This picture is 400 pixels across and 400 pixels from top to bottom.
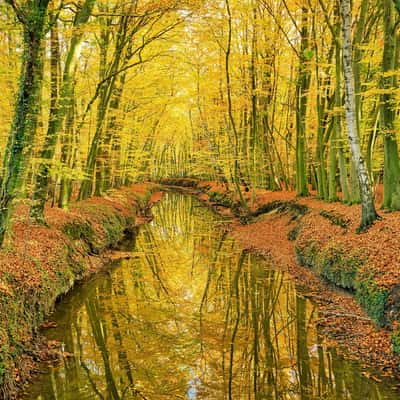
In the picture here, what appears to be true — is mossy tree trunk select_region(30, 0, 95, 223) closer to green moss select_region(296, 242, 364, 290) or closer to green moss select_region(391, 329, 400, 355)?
green moss select_region(296, 242, 364, 290)

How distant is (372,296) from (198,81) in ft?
78.9

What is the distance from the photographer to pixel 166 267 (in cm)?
1514

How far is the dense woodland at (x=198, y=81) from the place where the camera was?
38.3ft

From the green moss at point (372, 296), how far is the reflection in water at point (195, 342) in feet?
4.05

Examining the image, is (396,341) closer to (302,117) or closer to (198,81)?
(302,117)

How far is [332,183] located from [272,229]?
3.66 metres

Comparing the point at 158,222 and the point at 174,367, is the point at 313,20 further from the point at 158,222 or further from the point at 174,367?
the point at 174,367

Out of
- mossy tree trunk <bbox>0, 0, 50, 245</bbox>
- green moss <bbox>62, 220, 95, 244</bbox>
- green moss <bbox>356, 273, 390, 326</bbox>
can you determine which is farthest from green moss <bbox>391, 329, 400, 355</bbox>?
green moss <bbox>62, 220, 95, 244</bbox>

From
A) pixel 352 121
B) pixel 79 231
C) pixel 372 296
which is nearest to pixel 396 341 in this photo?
pixel 372 296

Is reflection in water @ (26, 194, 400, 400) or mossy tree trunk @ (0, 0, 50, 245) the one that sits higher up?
mossy tree trunk @ (0, 0, 50, 245)

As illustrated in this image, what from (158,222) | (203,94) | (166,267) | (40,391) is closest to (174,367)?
(40,391)

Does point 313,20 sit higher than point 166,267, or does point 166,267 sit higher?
point 313,20

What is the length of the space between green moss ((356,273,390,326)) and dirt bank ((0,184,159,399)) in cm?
638

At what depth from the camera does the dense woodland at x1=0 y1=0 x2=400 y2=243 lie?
11.7m
